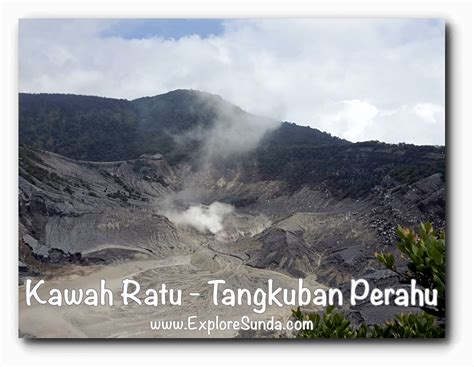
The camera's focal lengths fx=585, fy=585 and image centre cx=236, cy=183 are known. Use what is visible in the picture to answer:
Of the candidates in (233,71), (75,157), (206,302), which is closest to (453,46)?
(233,71)

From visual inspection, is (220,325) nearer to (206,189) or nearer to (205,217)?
(205,217)

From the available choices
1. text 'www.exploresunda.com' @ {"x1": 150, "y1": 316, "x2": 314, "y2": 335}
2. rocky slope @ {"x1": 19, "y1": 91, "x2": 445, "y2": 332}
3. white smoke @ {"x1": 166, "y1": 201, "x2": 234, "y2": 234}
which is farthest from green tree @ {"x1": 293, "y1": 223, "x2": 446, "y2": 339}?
white smoke @ {"x1": 166, "y1": 201, "x2": 234, "y2": 234}

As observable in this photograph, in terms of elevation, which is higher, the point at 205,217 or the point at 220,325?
the point at 205,217

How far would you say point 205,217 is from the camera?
173 inches

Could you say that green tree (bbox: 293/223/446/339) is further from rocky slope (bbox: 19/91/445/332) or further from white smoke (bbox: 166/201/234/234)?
white smoke (bbox: 166/201/234/234)

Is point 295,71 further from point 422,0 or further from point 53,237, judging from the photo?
point 53,237

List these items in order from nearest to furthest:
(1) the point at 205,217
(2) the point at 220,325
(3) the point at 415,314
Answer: (3) the point at 415,314, (2) the point at 220,325, (1) the point at 205,217

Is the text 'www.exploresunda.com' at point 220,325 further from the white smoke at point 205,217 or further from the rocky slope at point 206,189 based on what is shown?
the white smoke at point 205,217

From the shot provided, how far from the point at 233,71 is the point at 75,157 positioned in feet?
4.42

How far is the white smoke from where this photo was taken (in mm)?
4379

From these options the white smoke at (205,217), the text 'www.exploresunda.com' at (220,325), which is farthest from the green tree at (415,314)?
the white smoke at (205,217)

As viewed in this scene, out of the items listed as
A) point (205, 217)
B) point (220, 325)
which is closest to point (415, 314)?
point (220, 325)

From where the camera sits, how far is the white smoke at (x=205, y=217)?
14.4 feet

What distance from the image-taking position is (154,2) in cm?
419
